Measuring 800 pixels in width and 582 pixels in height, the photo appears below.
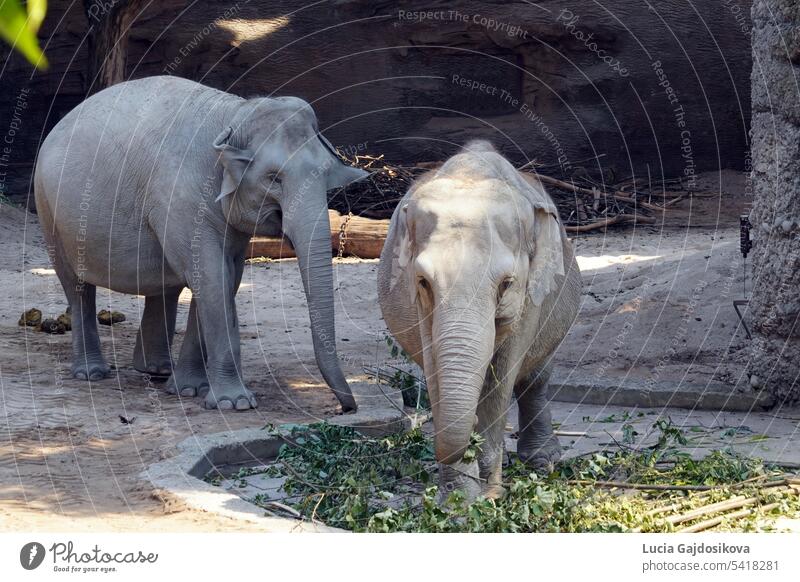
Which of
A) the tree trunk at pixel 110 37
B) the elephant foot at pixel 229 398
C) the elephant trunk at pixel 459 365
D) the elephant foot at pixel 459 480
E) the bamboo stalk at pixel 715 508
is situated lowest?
the elephant foot at pixel 229 398

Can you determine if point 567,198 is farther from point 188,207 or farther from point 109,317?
point 188,207

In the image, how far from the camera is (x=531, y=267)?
17.9 ft

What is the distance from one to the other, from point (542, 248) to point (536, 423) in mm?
1537

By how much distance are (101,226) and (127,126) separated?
2.65 feet

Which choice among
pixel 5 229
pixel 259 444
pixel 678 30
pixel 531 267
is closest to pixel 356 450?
pixel 259 444

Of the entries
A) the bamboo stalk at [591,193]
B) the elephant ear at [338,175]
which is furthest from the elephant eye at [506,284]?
the bamboo stalk at [591,193]

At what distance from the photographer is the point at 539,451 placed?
6.64 m

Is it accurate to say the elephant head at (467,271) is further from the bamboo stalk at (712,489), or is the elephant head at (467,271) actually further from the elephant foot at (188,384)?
the elephant foot at (188,384)

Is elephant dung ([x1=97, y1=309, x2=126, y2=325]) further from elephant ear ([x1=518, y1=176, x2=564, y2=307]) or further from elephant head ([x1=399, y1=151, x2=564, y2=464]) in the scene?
elephant ear ([x1=518, y1=176, x2=564, y2=307])

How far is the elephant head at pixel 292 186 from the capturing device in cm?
795

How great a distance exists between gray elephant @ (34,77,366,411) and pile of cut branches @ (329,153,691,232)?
678 cm

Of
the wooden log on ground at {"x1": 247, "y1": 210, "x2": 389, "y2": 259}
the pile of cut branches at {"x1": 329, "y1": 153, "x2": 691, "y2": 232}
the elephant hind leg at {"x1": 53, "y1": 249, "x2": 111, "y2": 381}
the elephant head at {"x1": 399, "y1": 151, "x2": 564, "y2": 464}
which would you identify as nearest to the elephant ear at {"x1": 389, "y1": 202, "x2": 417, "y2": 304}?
the elephant head at {"x1": 399, "y1": 151, "x2": 564, "y2": 464}

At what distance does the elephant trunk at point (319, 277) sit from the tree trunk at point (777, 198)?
306 centimetres

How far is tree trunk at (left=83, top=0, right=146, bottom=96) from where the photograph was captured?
16234 millimetres
